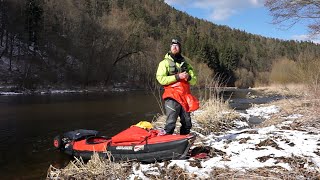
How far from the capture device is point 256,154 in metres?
5.28

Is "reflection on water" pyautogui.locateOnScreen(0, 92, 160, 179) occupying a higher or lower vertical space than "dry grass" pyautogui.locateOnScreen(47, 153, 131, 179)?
lower

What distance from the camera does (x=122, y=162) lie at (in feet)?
19.2

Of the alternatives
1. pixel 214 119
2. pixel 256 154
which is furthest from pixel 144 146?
pixel 214 119

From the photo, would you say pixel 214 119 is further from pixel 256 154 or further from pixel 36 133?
pixel 36 133

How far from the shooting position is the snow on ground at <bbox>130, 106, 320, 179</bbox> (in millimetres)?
4891

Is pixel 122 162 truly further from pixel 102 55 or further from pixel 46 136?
pixel 102 55

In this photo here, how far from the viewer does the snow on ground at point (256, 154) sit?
16.0 ft

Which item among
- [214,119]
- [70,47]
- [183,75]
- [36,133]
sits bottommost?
[36,133]

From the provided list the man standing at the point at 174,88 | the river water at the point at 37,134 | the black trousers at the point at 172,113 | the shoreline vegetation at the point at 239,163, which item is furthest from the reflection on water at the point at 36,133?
the man standing at the point at 174,88

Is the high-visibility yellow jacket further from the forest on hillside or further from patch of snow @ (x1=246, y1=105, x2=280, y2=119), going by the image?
the forest on hillside

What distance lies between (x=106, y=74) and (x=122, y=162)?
1616 inches

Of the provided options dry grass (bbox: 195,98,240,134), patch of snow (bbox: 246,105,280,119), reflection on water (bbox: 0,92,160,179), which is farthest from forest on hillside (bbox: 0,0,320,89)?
dry grass (bbox: 195,98,240,134)

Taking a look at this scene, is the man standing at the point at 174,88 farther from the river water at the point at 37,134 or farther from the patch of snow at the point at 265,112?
the patch of snow at the point at 265,112

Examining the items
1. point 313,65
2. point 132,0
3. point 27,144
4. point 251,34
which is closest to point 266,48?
point 251,34
